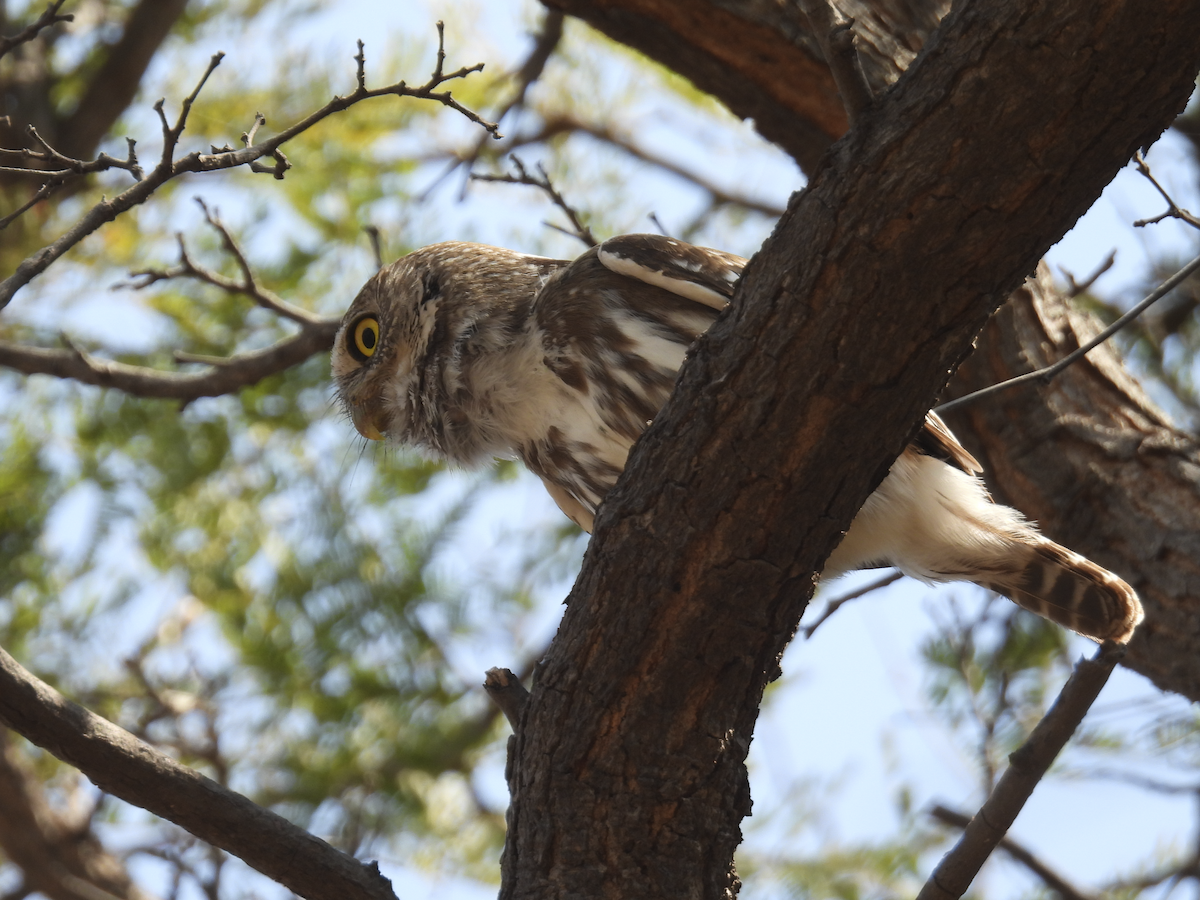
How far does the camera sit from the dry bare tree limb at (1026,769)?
207cm

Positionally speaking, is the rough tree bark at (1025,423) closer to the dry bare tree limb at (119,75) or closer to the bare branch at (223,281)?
the bare branch at (223,281)

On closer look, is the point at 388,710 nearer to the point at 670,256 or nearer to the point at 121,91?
the point at 670,256

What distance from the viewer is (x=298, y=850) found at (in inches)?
77.5

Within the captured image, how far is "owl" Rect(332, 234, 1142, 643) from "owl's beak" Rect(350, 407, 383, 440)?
19 centimetres

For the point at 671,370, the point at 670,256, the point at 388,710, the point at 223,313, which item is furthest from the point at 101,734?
the point at 223,313

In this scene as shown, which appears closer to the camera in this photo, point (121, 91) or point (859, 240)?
point (859, 240)

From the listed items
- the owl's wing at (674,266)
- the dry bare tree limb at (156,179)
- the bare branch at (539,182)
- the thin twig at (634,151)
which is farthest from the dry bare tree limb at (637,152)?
the dry bare tree limb at (156,179)

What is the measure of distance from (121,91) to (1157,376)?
4.01m

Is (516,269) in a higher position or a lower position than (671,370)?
higher

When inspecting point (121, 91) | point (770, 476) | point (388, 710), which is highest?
point (121, 91)

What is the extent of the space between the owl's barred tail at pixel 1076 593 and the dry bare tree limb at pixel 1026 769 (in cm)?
57

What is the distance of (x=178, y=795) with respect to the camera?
194 cm

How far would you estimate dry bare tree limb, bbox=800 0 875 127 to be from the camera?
69.7 inches

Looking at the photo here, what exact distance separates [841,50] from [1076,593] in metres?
1.54
